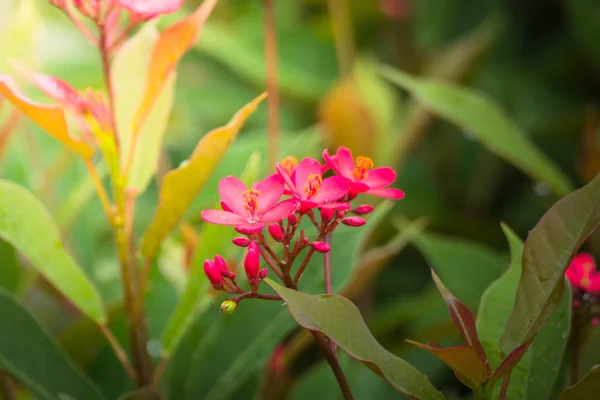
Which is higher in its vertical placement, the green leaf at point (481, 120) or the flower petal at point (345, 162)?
the flower petal at point (345, 162)

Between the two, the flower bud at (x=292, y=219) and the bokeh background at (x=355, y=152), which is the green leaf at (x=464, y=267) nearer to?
the bokeh background at (x=355, y=152)

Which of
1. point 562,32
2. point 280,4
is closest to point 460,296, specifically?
point 562,32

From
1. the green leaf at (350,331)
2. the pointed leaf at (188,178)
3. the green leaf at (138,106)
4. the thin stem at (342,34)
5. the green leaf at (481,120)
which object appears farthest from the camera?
the thin stem at (342,34)

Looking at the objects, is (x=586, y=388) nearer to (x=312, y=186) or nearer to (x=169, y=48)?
(x=312, y=186)

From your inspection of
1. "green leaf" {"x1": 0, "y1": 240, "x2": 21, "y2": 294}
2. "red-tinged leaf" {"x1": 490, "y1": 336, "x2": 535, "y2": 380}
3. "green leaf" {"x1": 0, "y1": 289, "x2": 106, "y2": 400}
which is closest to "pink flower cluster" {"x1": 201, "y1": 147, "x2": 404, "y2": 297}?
"red-tinged leaf" {"x1": 490, "y1": 336, "x2": 535, "y2": 380}

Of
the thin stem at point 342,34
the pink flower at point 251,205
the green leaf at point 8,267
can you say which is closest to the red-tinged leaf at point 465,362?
the pink flower at point 251,205

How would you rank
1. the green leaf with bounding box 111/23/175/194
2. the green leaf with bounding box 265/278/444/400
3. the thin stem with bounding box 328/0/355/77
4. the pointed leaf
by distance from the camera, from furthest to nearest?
the thin stem with bounding box 328/0/355/77 → the green leaf with bounding box 111/23/175/194 → the pointed leaf → the green leaf with bounding box 265/278/444/400

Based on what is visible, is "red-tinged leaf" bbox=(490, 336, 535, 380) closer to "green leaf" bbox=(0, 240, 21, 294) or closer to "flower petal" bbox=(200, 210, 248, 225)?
"flower petal" bbox=(200, 210, 248, 225)
